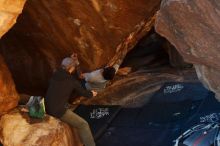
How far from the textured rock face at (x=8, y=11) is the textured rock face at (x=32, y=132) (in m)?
1.25

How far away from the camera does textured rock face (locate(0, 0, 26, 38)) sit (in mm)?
5277

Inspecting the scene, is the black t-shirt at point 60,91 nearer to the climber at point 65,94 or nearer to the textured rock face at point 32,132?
the climber at point 65,94

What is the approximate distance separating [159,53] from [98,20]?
86.5 inches

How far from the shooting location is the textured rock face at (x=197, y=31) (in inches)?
171

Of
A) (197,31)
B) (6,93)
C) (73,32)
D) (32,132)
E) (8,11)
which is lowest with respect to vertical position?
(32,132)

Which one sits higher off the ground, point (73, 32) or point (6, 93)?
point (73, 32)

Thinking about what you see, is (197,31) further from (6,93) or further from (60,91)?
(6,93)

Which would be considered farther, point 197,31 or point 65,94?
point 65,94

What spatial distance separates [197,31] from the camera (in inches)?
179

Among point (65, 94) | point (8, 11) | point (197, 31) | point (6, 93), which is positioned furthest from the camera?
point (6, 93)

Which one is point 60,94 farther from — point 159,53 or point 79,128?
point 159,53

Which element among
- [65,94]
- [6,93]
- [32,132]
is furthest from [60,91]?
[6,93]

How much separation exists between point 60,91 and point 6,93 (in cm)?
91

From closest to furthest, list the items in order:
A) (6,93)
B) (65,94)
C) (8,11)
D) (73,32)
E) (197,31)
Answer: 1. (197,31)
2. (8,11)
3. (65,94)
4. (6,93)
5. (73,32)
